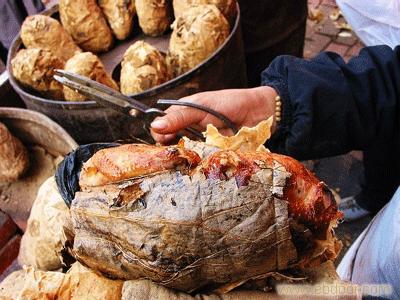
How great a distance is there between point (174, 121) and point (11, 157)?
3.80ft

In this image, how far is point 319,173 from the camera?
3014 millimetres

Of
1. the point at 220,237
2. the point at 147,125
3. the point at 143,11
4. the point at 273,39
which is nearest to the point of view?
the point at 220,237

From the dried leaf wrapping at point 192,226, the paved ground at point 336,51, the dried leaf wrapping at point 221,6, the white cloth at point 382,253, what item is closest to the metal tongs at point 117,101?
the dried leaf wrapping at point 192,226

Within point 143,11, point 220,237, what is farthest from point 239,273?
point 143,11

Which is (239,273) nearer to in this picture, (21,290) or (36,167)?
(21,290)

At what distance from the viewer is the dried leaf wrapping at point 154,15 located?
2.39 meters

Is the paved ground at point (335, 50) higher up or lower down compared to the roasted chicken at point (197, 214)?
lower down

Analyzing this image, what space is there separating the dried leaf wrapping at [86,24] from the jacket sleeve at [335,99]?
50.4 inches

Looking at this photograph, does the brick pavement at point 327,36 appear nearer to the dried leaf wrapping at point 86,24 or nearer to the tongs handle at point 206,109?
the dried leaf wrapping at point 86,24

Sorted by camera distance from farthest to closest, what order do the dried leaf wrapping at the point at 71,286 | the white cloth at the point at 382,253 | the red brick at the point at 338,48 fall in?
the red brick at the point at 338,48
the white cloth at the point at 382,253
the dried leaf wrapping at the point at 71,286

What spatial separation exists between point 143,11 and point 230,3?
54 cm

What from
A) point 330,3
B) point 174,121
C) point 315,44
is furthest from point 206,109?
point 330,3

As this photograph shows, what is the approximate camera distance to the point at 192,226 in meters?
0.77

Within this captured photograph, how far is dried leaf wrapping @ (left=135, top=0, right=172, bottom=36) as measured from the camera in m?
2.39
